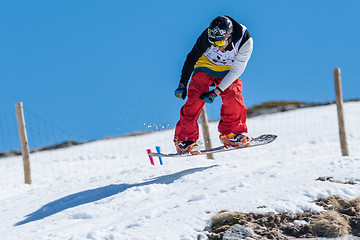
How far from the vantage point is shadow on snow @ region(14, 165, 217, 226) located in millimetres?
4449

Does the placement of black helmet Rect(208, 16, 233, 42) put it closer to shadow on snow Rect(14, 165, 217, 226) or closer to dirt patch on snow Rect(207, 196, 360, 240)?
shadow on snow Rect(14, 165, 217, 226)

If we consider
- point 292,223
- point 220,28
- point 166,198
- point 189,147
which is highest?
point 220,28

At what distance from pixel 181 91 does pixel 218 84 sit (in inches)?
19.8

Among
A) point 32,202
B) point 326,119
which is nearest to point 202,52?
point 32,202

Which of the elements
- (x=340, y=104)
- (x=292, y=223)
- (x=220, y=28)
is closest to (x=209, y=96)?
(x=220, y=28)

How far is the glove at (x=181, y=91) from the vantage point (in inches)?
204

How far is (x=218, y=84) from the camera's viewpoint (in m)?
5.25

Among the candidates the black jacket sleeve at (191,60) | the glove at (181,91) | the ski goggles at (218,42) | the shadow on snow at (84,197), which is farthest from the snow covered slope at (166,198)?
the ski goggles at (218,42)

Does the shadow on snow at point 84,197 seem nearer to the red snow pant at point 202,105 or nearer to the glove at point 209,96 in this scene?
the red snow pant at point 202,105

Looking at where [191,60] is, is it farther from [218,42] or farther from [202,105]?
[202,105]

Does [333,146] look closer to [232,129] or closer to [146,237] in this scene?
[232,129]

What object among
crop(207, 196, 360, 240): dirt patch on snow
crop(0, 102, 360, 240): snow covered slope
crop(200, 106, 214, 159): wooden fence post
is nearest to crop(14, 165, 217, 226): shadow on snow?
crop(0, 102, 360, 240): snow covered slope

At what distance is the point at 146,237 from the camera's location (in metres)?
3.19

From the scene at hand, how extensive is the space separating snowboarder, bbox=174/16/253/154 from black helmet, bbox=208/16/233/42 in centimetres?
11
